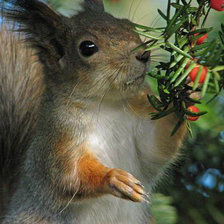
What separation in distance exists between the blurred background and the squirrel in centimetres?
8

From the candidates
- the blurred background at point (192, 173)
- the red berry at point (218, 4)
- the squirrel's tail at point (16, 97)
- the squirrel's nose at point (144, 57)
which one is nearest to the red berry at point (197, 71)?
the red berry at point (218, 4)

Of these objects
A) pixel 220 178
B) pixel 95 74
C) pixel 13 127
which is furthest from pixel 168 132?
pixel 13 127

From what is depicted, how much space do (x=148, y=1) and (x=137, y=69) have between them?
50 centimetres

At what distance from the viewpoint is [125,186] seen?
4.79ft

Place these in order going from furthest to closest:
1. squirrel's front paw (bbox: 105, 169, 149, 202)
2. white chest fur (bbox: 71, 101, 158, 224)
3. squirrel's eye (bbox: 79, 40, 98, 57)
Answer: white chest fur (bbox: 71, 101, 158, 224) → squirrel's eye (bbox: 79, 40, 98, 57) → squirrel's front paw (bbox: 105, 169, 149, 202)

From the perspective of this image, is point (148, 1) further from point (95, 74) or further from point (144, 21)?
point (95, 74)

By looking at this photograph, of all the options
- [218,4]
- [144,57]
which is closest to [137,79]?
[144,57]

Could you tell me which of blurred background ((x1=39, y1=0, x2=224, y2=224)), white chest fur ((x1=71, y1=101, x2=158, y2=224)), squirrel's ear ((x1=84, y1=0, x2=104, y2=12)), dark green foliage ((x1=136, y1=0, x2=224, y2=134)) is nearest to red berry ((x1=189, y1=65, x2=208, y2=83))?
dark green foliage ((x1=136, y1=0, x2=224, y2=134))

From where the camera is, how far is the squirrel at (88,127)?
1.61m

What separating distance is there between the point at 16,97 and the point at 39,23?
0.62 meters

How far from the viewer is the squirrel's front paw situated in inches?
56.7

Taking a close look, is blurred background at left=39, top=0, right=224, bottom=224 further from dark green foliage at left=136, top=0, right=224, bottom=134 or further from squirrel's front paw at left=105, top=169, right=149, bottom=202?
dark green foliage at left=136, top=0, right=224, bottom=134

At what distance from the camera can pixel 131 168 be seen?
6.31 feet

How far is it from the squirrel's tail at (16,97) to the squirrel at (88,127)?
126 mm
